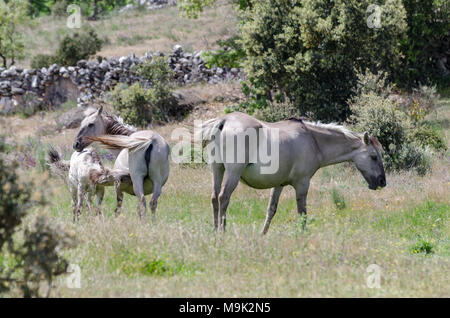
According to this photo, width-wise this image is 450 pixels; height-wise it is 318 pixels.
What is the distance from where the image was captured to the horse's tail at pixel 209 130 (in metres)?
9.92

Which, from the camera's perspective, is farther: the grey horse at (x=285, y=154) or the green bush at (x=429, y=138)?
the green bush at (x=429, y=138)

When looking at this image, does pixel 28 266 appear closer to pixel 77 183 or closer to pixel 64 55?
pixel 77 183

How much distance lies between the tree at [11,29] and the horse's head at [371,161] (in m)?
26.6

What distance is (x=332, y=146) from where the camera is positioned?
418 inches

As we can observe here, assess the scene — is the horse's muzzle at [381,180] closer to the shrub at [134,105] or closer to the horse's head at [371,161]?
the horse's head at [371,161]

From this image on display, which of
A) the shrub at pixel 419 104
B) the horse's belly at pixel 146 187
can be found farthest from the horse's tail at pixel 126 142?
the shrub at pixel 419 104

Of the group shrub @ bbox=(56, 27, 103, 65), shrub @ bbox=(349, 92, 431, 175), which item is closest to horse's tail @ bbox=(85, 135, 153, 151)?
shrub @ bbox=(349, 92, 431, 175)

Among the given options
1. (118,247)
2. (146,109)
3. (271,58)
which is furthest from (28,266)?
(146,109)

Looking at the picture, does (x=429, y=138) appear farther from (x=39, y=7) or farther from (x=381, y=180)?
(x=39, y=7)

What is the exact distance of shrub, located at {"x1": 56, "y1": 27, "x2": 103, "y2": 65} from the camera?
32.0 metres

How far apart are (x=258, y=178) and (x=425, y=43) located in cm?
1845
